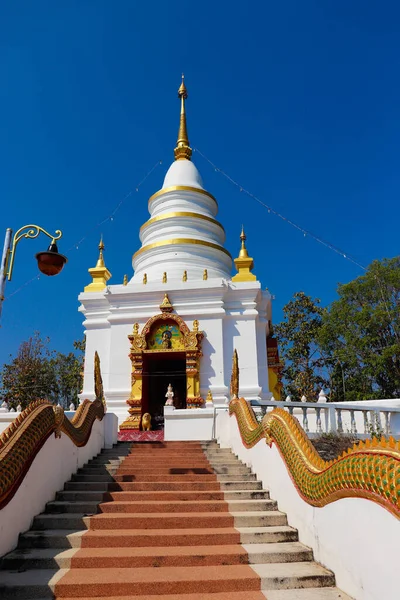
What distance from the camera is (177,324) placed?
51.8 ft

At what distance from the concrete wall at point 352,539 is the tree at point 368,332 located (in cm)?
2069

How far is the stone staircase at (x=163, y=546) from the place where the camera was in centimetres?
401

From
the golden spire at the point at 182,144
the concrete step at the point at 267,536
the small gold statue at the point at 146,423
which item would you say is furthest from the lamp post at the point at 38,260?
the golden spire at the point at 182,144

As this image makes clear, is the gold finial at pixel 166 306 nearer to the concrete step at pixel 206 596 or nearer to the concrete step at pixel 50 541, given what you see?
→ the concrete step at pixel 50 541

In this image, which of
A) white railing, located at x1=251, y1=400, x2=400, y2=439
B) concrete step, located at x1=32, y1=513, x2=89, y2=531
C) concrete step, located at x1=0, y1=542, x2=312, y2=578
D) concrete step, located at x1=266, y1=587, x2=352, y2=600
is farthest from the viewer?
white railing, located at x1=251, y1=400, x2=400, y2=439

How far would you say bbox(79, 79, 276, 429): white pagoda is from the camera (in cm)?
1527

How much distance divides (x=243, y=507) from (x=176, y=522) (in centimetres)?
103

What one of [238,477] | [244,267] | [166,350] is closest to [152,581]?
[238,477]

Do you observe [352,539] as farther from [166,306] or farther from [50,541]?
[166,306]

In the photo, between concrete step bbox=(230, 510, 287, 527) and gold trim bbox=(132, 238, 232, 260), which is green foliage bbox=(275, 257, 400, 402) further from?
concrete step bbox=(230, 510, 287, 527)

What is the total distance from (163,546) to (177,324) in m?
11.1

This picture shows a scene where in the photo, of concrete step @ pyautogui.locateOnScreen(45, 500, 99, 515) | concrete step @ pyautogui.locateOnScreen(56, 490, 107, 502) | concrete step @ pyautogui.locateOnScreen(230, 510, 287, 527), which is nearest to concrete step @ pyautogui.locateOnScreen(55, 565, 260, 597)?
concrete step @ pyautogui.locateOnScreen(230, 510, 287, 527)

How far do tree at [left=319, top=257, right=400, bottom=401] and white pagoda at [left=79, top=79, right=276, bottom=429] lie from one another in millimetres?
10084

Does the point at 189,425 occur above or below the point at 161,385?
below
